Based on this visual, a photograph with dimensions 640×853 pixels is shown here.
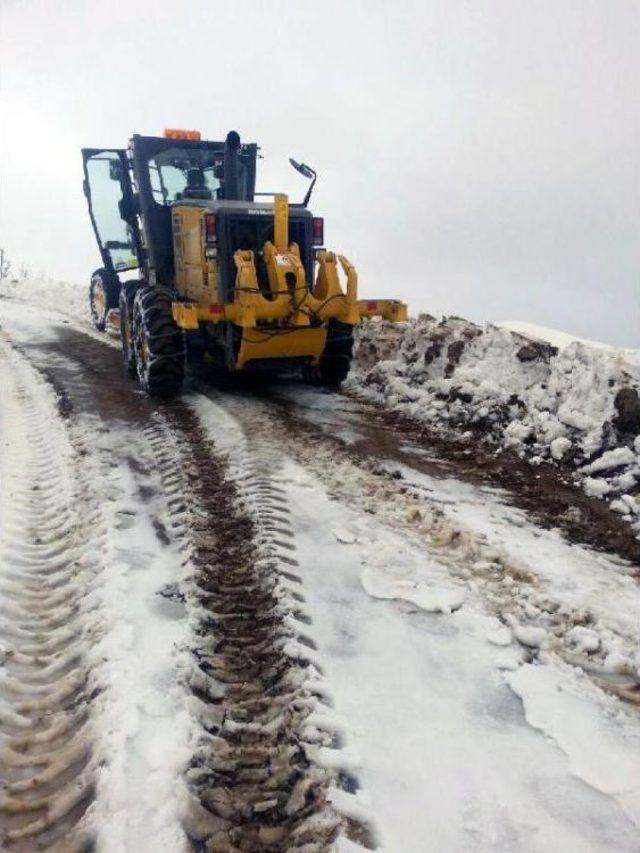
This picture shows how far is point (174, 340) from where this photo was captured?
24.6 feet

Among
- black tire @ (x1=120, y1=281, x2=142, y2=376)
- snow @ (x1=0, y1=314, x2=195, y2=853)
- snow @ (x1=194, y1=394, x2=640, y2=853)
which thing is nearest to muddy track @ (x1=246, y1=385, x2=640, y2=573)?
snow @ (x1=194, y1=394, x2=640, y2=853)

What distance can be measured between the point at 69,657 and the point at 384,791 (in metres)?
1.58

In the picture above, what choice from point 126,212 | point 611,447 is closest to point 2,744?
point 611,447

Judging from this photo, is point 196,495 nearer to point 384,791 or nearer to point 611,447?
point 384,791

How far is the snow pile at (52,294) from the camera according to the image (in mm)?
16062

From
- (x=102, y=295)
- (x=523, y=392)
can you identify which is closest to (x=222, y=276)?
(x=523, y=392)

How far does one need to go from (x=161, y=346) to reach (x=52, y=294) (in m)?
12.4

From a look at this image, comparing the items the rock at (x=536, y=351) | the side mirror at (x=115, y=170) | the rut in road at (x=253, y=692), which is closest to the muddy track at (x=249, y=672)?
the rut in road at (x=253, y=692)

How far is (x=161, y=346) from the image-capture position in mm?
7430

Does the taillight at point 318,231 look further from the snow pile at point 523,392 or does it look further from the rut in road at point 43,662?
the rut in road at point 43,662

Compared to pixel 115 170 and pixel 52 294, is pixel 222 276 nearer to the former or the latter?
pixel 115 170

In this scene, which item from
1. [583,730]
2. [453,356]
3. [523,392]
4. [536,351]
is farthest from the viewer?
[453,356]

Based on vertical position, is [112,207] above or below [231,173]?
below

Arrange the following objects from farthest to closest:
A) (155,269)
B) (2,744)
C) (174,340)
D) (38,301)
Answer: (38,301) < (155,269) < (174,340) < (2,744)
